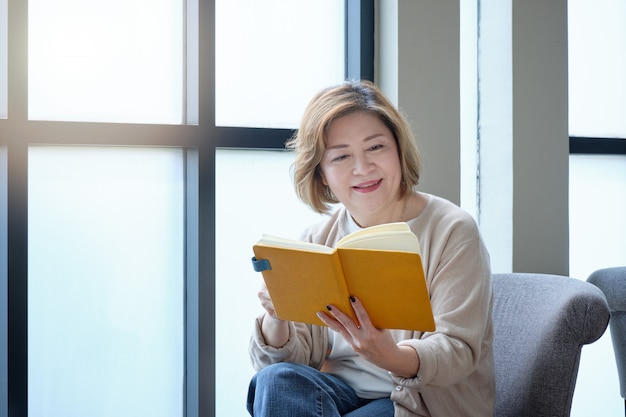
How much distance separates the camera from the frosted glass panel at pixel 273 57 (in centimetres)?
A: 240

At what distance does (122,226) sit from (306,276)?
1051 millimetres

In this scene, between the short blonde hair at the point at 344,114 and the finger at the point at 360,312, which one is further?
the short blonde hair at the point at 344,114

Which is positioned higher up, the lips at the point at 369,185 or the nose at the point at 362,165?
the nose at the point at 362,165

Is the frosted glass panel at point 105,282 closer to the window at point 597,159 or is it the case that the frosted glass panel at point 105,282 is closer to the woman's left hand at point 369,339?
the woman's left hand at point 369,339

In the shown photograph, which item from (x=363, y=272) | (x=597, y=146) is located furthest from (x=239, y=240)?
(x=597, y=146)

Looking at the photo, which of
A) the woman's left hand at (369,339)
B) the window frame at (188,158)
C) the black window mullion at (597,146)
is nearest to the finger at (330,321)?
the woman's left hand at (369,339)

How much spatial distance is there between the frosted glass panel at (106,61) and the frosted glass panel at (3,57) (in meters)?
0.07

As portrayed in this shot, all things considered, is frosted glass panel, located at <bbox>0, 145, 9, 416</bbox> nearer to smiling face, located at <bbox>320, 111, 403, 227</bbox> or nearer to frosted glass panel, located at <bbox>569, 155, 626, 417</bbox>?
smiling face, located at <bbox>320, 111, 403, 227</bbox>

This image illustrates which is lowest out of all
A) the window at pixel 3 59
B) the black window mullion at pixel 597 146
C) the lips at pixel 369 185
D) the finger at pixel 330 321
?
the finger at pixel 330 321

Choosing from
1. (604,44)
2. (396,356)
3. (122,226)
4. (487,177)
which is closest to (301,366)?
(396,356)

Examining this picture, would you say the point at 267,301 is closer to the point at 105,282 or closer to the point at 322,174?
the point at 322,174

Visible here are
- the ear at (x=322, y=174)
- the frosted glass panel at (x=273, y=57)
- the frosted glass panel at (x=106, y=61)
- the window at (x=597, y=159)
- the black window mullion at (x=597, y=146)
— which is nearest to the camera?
the ear at (x=322, y=174)

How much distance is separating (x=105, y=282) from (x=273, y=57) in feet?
3.04

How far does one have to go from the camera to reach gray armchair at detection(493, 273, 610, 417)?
66.4 inches
